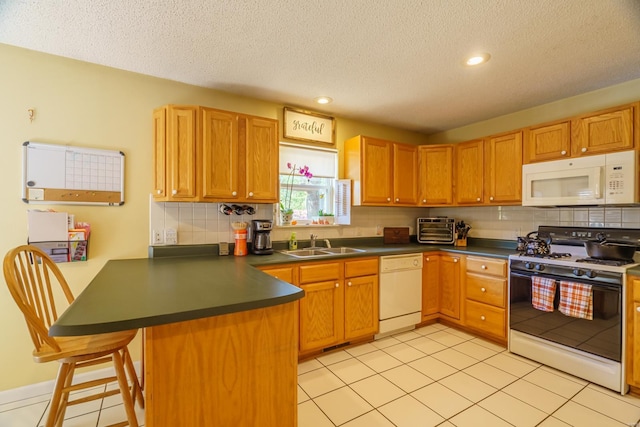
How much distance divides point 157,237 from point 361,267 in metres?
1.85

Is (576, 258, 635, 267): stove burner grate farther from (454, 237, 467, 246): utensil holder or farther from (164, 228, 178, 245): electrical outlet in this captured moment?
(164, 228, 178, 245): electrical outlet

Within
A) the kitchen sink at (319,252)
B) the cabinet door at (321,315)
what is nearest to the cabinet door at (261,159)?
the kitchen sink at (319,252)

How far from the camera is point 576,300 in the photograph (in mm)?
2172

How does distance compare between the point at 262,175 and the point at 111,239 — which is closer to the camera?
the point at 111,239

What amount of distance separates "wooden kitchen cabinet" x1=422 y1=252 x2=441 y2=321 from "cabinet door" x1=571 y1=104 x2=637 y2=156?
162 centimetres

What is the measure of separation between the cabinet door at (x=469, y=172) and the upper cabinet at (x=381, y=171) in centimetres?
50

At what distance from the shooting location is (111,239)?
224cm

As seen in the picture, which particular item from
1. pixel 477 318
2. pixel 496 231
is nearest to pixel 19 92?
pixel 477 318

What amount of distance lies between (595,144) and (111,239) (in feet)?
13.2

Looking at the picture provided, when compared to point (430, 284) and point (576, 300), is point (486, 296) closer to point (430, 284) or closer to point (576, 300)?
point (430, 284)

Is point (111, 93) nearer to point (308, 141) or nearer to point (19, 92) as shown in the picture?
point (19, 92)

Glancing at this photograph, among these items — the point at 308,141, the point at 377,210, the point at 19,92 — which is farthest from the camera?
the point at 377,210

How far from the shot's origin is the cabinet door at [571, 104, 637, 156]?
224 cm

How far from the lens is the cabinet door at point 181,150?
224cm
